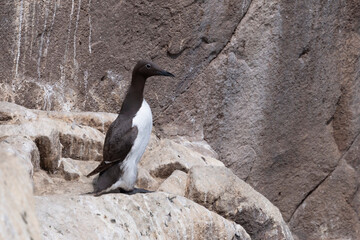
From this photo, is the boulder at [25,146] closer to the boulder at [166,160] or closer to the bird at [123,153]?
the bird at [123,153]

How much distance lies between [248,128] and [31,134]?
298cm

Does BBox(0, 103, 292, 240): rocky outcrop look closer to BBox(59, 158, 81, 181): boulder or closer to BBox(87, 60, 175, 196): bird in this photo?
BBox(59, 158, 81, 181): boulder

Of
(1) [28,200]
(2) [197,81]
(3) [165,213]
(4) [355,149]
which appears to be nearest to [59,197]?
(3) [165,213]

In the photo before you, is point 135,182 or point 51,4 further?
point 51,4

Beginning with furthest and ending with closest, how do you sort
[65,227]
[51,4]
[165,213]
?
[51,4]
[165,213]
[65,227]

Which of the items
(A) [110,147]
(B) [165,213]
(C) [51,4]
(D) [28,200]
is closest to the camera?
(D) [28,200]

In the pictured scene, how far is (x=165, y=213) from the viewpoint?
4570 mm

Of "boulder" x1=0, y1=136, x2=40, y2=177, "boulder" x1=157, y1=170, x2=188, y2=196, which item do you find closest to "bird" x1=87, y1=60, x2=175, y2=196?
"boulder" x1=157, y1=170, x2=188, y2=196

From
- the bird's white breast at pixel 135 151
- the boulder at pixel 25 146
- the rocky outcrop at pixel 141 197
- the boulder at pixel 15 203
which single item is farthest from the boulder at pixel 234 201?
the boulder at pixel 15 203

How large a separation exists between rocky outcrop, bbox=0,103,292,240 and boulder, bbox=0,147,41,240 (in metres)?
1.68

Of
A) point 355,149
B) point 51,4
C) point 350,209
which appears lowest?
point 350,209

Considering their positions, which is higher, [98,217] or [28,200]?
[28,200]

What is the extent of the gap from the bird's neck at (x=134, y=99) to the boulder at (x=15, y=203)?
341 centimetres

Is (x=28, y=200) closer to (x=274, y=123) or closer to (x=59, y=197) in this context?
(x=59, y=197)
